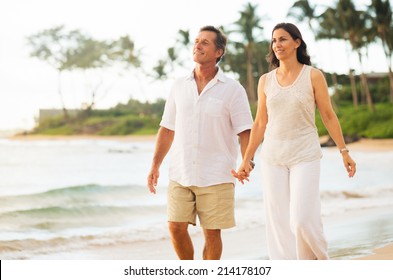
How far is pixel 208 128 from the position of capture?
107 inches

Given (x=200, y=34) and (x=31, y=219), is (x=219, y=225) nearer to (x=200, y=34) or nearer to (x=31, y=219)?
(x=200, y=34)

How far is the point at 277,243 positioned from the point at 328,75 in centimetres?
510

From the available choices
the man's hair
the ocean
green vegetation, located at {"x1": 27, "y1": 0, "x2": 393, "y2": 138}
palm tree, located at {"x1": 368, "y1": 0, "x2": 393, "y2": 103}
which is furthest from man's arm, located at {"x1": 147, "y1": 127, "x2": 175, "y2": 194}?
palm tree, located at {"x1": 368, "y1": 0, "x2": 393, "y2": 103}

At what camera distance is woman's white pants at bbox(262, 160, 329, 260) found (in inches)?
97.4

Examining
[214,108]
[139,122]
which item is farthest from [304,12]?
[214,108]

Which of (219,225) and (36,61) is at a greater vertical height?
(36,61)

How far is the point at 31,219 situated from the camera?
7.03m

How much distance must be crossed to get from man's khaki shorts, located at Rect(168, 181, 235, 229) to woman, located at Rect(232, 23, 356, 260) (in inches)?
5.7

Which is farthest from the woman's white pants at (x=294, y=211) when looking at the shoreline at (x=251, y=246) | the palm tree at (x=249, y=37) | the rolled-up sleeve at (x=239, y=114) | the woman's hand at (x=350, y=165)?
the palm tree at (x=249, y=37)

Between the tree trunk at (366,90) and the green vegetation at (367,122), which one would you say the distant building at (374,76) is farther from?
the green vegetation at (367,122)

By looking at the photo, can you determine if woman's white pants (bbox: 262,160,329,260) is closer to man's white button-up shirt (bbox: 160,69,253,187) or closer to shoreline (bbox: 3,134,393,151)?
man's white button-up shirt (bbox: 160,69,253,187)

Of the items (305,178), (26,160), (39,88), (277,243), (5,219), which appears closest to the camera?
(305,178)

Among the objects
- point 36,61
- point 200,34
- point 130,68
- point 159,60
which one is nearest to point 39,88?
point 36,61

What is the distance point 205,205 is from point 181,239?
0.54ft
